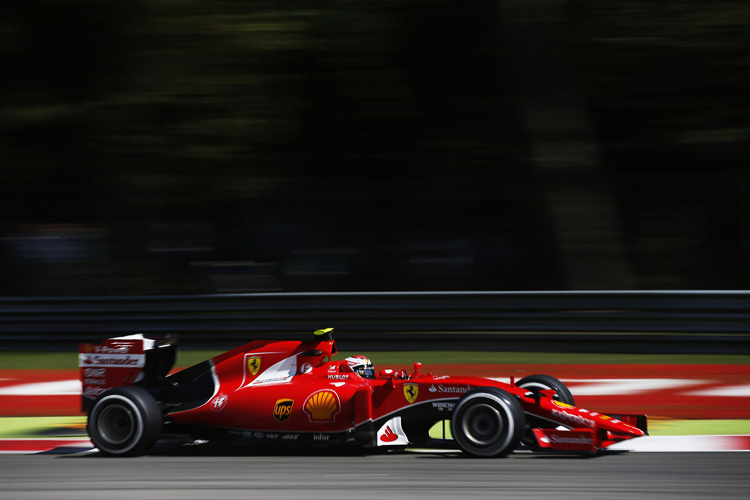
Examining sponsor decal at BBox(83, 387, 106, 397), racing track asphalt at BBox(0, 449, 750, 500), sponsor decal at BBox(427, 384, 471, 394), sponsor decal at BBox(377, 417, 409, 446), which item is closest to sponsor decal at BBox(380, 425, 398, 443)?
sponsor decal at BBox(377, 417, 409, 446)

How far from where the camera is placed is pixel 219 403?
672 centimetres

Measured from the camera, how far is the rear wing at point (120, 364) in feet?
23.2

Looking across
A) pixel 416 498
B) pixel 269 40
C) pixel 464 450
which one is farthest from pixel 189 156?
pixel 416 498

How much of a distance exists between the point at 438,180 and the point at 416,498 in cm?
886

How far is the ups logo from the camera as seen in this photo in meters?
6.56

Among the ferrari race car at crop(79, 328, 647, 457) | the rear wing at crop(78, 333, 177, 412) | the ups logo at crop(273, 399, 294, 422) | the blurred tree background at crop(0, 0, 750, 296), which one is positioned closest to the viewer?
the ferrari race car at crop(79, 328, 647, 457)

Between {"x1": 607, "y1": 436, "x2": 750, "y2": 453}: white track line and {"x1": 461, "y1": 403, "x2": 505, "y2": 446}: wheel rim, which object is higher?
{"x1": 461, "y1": 403, "x2": 505, "y2": 446}: wheel rim

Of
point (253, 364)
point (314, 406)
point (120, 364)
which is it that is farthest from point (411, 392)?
point (120, 364)

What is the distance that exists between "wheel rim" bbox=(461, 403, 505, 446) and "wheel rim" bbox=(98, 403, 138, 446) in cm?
218

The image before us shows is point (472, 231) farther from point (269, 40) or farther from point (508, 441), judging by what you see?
point (508, 441)

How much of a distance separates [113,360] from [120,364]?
6 centimetres

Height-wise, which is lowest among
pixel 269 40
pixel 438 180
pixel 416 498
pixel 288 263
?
pixel 416 498

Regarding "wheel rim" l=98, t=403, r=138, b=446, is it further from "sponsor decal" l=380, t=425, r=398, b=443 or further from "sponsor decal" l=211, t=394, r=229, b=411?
"sponsor decal" l=380, t=425, r=398, b=443

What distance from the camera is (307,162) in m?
14.0
